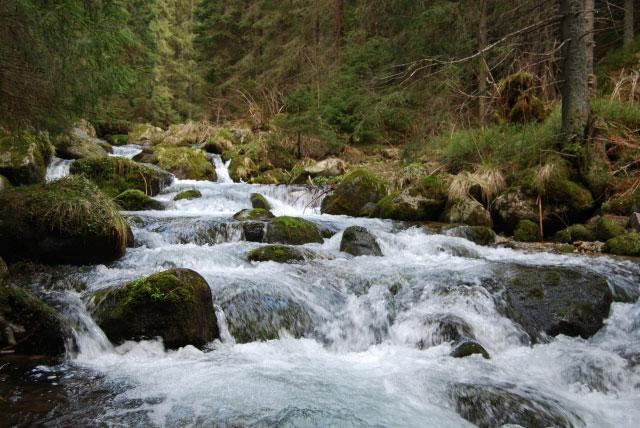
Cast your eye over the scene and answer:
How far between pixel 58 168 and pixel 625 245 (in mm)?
13587

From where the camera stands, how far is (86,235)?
6520 mm

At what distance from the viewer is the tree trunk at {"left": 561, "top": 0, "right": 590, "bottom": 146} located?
898 centimetres

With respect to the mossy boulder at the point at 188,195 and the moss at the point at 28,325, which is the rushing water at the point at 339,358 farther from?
the mossy boulder at the point at 188,195

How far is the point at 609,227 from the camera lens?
8.24 m

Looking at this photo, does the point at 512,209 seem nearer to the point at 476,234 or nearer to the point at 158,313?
the point at 476,234

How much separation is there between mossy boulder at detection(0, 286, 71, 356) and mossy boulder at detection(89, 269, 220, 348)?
0.46m

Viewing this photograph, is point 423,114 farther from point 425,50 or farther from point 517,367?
point 517,367

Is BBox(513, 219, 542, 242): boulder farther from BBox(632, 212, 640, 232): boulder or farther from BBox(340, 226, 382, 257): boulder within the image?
BBox(340, 226, 382, 257): boulder

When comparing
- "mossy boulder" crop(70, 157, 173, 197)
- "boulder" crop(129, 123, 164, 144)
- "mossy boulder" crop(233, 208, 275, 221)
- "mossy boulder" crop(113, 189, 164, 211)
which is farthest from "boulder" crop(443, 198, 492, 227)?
"boulder" crop(129, 123, 164, 144)

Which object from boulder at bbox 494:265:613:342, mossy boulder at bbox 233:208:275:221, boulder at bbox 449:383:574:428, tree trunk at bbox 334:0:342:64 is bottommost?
boulder at bbox 449:383:574:428

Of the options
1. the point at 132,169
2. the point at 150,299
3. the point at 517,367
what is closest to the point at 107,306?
the point at 150,299

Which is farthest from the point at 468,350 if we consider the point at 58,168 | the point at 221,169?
the point at 221,169

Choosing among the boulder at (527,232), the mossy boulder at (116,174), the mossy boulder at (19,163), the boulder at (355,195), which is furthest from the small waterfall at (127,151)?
the boulder at (527,232)

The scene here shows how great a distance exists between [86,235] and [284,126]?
11.5m
